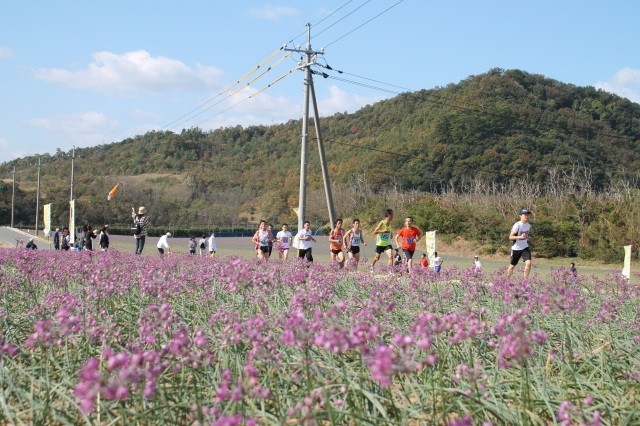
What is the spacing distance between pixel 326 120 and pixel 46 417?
426ft

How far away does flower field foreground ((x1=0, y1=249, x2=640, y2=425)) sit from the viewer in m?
2.91

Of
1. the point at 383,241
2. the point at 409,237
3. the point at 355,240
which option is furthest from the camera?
the point at 355,240

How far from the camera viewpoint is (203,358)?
13.0ft

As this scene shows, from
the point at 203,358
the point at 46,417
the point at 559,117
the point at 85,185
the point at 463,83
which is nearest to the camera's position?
the point at 46,417

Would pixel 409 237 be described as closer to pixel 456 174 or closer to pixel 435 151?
pixel 456 174

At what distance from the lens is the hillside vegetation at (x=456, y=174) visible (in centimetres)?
4203

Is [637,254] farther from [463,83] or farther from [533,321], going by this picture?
[463,83]

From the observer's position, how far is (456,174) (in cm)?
7619

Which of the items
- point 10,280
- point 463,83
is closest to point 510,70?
point 463,83

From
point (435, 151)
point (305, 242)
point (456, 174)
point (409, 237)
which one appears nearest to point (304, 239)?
point (305, 242)

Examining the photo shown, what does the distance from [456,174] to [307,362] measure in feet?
244

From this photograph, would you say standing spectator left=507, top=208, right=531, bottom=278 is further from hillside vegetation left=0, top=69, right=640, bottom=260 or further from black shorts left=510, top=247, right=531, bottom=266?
hillside vegetation left=0, top=69, right=640, bottom=260

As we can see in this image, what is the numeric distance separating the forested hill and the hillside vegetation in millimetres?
181

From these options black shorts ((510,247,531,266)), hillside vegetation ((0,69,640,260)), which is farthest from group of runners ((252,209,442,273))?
hillside vegetation ((0,69,640,260))
